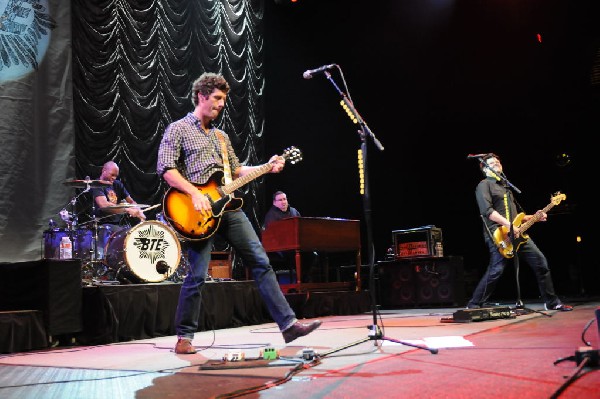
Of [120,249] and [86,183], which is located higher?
[86,183]

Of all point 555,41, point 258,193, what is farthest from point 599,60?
point 258,193

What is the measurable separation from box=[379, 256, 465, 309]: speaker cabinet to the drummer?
4.99 meters

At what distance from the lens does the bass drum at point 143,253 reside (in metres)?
7.17

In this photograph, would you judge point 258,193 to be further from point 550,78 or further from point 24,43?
point 550,78

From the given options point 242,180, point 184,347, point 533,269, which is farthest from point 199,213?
point 533,269

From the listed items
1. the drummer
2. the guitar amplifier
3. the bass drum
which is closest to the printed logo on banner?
the drummer

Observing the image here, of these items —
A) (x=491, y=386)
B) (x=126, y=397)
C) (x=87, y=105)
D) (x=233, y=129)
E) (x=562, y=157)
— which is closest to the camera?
(x=491, y=386)

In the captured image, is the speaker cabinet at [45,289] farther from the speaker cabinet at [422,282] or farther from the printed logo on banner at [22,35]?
the speaker cabinet at [422,282]

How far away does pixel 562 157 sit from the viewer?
12.9 meters

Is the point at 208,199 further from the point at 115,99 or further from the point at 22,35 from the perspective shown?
the point at 115,99

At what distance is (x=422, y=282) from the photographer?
11109 mm

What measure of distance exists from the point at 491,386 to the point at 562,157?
11412mm

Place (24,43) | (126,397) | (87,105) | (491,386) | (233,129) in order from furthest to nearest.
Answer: (233,129)
(87,105)
(24,43)
(126,397)
(491,386)

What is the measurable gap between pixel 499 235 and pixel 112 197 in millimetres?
5566
